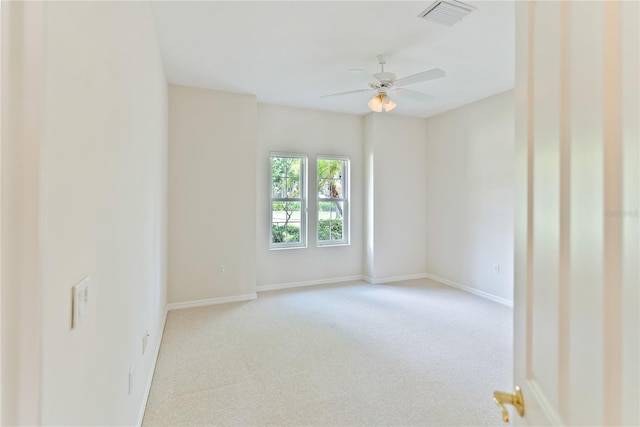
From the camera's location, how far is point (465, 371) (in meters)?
2.45

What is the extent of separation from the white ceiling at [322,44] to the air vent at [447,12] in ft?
0.19

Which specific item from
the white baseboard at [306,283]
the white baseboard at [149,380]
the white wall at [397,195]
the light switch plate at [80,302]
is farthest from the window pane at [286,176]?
the light switch plate at [80,302]

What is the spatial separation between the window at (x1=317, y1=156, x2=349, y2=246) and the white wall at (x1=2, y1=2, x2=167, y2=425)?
11.3 ft

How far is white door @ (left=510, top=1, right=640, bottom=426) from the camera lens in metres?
0.39

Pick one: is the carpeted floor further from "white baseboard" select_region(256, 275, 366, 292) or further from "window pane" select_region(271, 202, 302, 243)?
"window pane" select_region(271, 202, 302, 243)

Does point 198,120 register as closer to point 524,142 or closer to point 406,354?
point 406,354

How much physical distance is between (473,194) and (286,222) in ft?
9.49

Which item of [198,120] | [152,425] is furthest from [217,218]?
[152,425]

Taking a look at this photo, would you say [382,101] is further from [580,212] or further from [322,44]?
[580,212]

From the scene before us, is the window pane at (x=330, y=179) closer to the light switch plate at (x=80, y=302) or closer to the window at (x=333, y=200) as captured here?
the window at (x=333, y=200)

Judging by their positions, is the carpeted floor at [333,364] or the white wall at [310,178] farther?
the white wall at [310,178]

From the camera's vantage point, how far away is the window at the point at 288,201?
189 inches

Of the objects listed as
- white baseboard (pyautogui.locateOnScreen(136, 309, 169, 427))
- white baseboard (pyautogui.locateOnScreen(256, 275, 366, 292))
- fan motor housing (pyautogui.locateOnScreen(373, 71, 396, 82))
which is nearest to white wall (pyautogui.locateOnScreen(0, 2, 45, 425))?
white baseboard (pyautogui.locateOnScreen(136, 309, 169, 427))

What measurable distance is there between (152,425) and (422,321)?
2.72 meters
